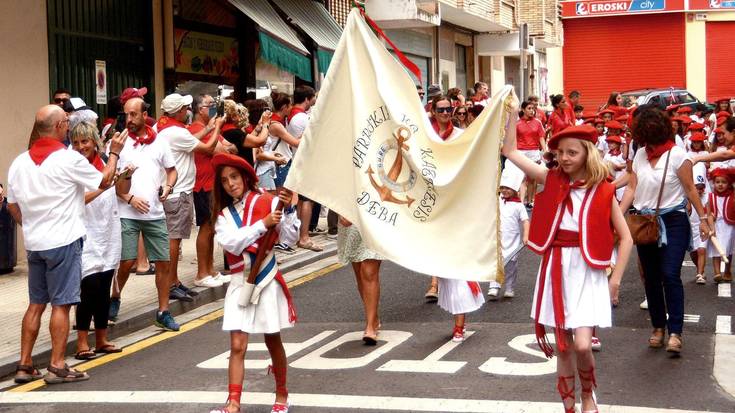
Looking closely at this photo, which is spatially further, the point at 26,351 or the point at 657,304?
the point at 657,304

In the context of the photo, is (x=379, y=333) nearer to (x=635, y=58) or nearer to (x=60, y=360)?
(x=60, y=360)

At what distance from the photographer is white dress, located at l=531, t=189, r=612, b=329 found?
6195mm

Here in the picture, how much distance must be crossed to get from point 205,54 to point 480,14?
47.1 ft

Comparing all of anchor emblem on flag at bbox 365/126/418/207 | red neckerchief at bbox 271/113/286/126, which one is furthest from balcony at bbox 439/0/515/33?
anchor emblem on flag at bbox 365/126/418/207

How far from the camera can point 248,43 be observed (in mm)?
20031

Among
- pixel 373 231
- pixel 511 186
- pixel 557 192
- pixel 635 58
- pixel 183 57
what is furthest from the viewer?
pixel 635 58

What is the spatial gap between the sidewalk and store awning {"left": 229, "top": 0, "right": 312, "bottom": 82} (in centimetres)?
410

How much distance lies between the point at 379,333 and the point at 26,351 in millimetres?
2797

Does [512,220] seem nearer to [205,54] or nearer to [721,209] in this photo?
[721,209]

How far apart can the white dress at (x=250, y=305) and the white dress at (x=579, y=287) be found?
5.39 feet

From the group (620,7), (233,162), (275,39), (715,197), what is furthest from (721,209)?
(620,7)

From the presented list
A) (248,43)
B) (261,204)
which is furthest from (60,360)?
(248,43)

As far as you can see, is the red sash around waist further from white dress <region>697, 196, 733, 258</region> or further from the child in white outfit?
white dress <region>697, 196, 733, 258</region>

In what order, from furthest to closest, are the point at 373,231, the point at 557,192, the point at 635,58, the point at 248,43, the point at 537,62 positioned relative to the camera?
1. the point at 635,58
2. the point at 537,62
3. the point at 248,43
4. the point at 373,231
5. the point at 557,192
